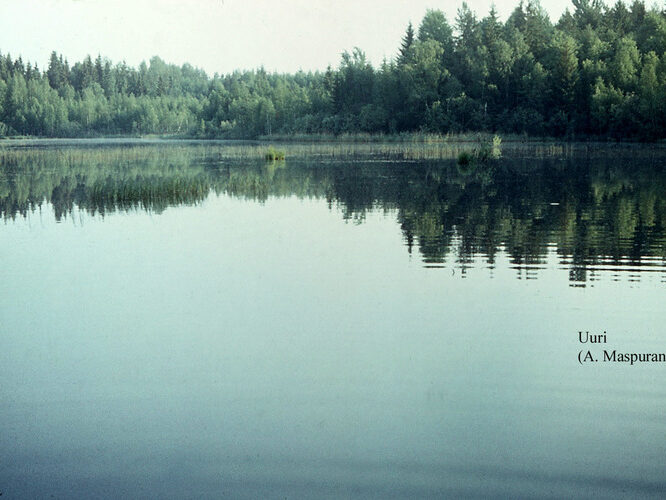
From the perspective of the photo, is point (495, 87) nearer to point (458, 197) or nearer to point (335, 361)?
point (458, 197)

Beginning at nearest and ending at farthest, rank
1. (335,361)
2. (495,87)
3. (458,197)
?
(335,361) < (458,197) < (495,87)

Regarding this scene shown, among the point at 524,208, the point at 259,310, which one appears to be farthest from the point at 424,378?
the point at 524,208

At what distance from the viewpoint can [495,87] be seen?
93938 millimetres

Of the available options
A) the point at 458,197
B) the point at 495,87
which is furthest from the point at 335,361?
the point at 495,87

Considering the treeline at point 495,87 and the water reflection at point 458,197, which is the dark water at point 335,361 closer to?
the water reflection at point 458,197

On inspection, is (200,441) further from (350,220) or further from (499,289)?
(350,220)

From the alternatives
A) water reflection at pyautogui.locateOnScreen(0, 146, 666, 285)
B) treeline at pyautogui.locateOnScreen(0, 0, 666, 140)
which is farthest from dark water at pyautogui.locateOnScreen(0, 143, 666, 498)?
treeline at pyautogui.locateOnScreen(0, 0, 666, 140)

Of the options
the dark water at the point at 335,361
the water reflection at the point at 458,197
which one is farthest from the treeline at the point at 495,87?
the dark water at the point at 335,361

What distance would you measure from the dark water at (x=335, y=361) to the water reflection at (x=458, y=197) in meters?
0.19

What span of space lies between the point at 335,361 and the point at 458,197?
61.8 ft

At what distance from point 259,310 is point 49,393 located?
3853 millimetres

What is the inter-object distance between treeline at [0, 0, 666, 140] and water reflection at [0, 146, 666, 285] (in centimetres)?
3269

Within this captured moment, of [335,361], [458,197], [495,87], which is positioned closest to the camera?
[335,361]

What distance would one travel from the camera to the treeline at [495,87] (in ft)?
249
